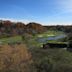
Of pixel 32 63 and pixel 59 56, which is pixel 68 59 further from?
pixel 32 63

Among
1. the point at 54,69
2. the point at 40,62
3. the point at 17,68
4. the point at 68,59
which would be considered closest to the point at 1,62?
the point at 17,68

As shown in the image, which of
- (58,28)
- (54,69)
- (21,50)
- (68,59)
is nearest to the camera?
(54,69)

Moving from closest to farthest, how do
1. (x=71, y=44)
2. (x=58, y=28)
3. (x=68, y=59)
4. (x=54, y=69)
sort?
(x=54, y=69) → (x=68, y=59) → (x=71, y=44) → (x=58, y=28)

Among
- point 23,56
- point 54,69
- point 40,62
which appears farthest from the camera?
point 23,56

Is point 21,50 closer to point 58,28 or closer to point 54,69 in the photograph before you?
point 54,69

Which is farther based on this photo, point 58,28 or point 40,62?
point 58,28

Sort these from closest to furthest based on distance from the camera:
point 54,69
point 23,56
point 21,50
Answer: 1. point 54,69
2. point 23,56
3. point 21,50

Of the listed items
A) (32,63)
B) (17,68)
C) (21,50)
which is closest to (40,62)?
(32,63)

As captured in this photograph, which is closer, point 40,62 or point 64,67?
point 64,67
